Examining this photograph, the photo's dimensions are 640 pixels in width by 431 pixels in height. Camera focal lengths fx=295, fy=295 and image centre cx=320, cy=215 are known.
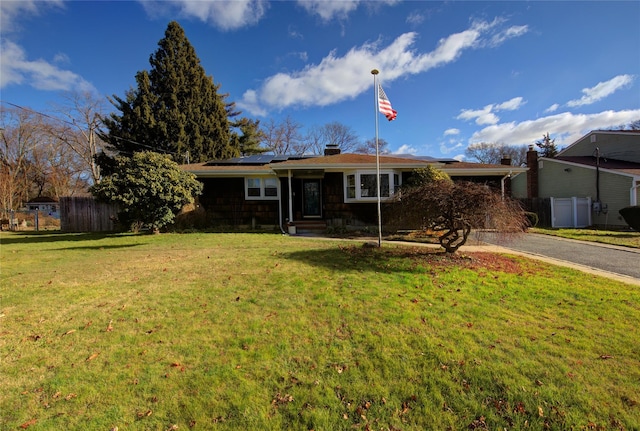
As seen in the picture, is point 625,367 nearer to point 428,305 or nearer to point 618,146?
point 428,305

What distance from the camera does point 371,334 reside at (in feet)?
11.8

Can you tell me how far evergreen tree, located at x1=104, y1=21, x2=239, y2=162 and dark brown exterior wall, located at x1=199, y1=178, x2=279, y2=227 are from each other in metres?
10.3

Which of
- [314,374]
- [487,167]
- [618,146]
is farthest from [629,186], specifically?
[314,374]

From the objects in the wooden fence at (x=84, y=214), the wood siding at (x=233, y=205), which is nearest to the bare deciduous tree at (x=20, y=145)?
the wooden fence at (x=84, y=214)

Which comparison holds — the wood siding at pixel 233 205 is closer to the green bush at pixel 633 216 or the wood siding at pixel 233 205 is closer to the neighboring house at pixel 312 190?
the neighboring house at pixel 312 190

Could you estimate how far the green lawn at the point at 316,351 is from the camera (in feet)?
7.84

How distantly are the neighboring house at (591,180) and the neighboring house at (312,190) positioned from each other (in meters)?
5.88

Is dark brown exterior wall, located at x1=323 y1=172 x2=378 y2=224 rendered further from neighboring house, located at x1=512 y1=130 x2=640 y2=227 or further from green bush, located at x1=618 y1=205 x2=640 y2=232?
green bush, located at x1=618 y1=205 x2=640 y2=232

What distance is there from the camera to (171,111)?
77.5ft

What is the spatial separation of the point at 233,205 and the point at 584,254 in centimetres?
1379

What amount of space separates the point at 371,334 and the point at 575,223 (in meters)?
19.3

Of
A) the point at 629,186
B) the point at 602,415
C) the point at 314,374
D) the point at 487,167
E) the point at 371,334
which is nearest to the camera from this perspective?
the point at 602,415

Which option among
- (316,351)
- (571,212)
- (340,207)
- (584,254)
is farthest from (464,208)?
(571,212)

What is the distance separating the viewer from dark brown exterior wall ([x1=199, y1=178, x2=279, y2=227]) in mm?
14953
